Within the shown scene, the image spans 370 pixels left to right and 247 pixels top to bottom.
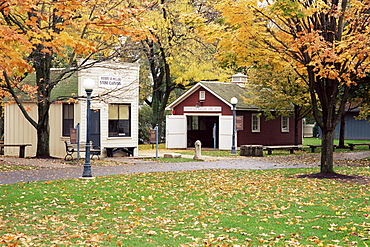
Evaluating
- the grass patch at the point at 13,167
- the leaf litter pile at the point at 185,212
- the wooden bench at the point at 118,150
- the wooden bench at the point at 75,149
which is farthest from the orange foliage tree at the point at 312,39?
the wooden bench at the point at 118,150

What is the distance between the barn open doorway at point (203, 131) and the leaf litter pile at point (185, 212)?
22.0 meters

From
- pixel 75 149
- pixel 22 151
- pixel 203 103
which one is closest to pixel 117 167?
pixel 75 149

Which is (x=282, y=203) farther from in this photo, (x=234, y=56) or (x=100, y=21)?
(x=234, y=56)

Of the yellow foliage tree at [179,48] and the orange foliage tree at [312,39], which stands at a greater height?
the yellow foliage tree at [179,48]

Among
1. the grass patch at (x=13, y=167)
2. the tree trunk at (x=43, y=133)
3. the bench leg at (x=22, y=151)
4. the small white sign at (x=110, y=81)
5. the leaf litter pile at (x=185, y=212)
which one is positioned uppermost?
the small white sign at (x=110, y=81)

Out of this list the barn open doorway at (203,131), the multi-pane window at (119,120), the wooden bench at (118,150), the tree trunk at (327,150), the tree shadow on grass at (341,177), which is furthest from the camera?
the barn open doorway at (203,131)

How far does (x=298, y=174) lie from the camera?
746 inches

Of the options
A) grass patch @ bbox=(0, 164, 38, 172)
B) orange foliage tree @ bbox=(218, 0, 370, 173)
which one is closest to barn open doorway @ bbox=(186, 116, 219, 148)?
grass patch @ bbox=(0, 164, 38, 172)

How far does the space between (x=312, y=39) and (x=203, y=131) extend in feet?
79.6

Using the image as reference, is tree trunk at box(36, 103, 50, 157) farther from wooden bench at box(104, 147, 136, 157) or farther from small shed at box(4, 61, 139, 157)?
wooden bench at box(104, 147, 136, 157)

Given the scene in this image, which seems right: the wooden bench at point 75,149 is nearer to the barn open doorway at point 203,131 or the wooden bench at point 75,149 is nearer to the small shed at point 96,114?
the small shed at point 96,114

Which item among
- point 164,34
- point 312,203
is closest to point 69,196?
point 312,203

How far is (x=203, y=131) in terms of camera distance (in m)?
40.3

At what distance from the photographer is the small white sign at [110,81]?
1056 inches
